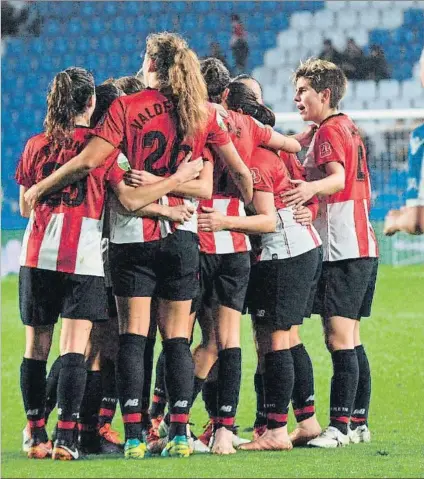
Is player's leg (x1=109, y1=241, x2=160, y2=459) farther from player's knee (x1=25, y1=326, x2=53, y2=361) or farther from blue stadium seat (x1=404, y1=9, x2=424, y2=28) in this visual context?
blue stadium seat (x1=404, y1=9, x2=424, y2=28)

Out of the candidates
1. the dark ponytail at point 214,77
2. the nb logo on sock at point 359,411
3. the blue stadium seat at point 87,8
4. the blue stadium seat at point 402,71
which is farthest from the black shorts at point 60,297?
the blue stadium seat at point 87,8

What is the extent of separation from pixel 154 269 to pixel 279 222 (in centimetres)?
72

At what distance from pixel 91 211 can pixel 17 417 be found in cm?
296

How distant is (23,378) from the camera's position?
427cm

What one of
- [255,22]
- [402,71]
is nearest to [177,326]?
[402,71]

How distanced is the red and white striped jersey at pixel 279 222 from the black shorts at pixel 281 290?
3 centimetres

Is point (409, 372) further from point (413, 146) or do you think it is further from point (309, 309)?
point (413, 146)

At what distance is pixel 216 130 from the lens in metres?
4.24

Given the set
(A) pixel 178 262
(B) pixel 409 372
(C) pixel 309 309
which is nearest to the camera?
(A) pixel 178 262

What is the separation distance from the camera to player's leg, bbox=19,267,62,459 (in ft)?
13.8

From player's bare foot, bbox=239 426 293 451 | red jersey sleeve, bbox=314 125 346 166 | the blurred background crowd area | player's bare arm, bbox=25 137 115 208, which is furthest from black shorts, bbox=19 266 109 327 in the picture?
the blurred background crowd area

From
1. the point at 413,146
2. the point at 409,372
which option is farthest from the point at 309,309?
the point at 409,372

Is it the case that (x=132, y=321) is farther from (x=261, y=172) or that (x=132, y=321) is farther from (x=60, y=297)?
Result: (x=261, y=172)

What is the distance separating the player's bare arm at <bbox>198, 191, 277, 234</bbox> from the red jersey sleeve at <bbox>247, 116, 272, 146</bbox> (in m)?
0.23
